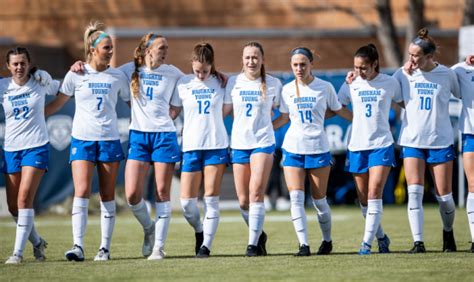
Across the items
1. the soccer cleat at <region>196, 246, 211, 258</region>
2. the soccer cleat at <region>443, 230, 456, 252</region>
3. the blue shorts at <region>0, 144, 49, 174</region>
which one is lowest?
the soccer cleat at <region>196, 246, 211, 258</region>

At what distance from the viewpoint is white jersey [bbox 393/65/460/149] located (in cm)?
1160

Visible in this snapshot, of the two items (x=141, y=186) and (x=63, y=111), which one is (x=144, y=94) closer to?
(x=141, y=186)

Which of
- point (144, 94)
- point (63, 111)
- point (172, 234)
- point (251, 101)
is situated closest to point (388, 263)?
point (251, 101)

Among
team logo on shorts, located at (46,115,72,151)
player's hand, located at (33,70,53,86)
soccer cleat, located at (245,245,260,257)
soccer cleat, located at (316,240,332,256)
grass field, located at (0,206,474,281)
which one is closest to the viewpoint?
grass field, located at (0,206,474,281)

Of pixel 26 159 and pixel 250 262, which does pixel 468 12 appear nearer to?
pixel 250 262

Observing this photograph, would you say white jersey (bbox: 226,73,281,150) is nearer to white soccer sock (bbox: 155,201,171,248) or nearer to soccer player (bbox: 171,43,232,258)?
soccer player (bbox: 171,43,232,258)

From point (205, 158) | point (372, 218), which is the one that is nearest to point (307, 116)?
point (205, 158)

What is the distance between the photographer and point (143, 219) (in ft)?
38.1

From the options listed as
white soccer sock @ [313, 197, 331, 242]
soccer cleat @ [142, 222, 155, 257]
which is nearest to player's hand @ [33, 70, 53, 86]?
soccer cleat @ [142, 222, 155, 257]

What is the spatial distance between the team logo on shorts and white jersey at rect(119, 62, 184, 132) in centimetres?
843

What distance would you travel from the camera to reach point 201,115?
1143 cm

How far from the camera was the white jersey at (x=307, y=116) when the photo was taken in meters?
11.4

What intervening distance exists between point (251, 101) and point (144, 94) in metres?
1.06

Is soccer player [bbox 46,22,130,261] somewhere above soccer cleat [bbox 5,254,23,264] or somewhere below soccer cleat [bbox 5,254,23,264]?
above
